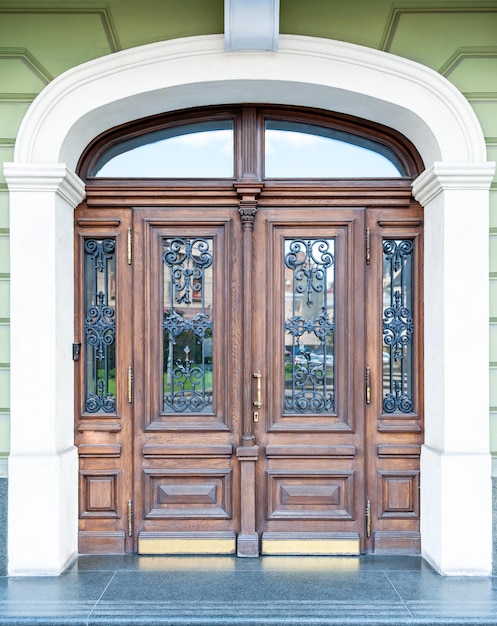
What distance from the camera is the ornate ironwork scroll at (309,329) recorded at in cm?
471

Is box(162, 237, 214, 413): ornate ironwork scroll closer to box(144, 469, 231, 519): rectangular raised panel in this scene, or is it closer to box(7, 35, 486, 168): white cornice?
box(144, 469, 231, 519): rectangular raised panel

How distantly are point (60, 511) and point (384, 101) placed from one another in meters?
3.97

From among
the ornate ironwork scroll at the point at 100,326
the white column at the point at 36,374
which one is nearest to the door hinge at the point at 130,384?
the ornate ironwork scroll at the point at 100,326

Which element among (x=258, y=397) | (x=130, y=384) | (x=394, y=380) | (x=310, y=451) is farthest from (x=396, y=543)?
(x=130, y=384)

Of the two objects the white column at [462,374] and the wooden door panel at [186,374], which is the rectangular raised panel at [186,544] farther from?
the white column at [462,374]

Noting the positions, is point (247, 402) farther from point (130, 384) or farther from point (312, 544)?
point (312, 544)

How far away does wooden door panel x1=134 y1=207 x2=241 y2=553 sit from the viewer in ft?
15.3

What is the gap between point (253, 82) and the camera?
4340 mm

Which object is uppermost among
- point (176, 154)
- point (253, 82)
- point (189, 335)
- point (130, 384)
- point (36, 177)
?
point (253, 82)

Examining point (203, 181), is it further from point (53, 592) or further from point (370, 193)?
point (53, 592)

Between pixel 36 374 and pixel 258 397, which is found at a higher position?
pixel 36 374

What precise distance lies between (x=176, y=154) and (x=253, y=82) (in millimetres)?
893

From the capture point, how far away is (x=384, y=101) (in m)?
4.33

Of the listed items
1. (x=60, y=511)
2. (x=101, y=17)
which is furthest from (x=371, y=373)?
(x=101, y=17)
